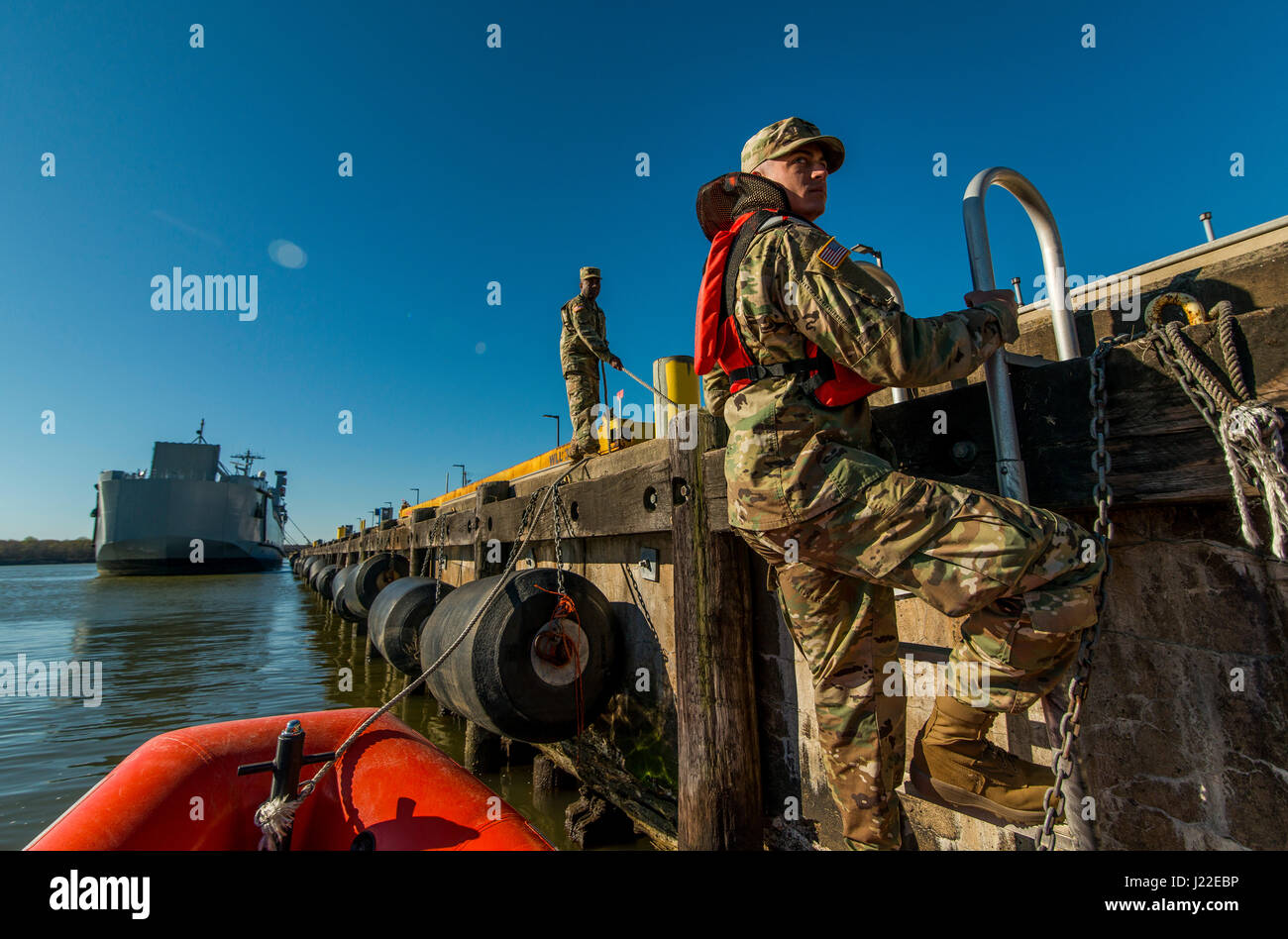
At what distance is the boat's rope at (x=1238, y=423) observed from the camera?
4.71 feet

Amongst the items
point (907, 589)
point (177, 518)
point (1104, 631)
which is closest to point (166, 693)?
point (907, 589)

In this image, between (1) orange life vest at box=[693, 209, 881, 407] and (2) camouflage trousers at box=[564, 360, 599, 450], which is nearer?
(1) orange life vest at box=[693, 209, 881, 407]

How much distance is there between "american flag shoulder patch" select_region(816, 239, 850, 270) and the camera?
1974mm

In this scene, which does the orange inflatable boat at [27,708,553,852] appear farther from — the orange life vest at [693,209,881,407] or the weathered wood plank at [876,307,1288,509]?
the weathered wood plank at [876,307,1288,509]

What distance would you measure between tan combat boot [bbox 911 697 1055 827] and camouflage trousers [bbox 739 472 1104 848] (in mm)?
109

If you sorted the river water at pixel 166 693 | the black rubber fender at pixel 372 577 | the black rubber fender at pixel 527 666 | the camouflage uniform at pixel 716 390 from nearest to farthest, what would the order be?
1. the camouflage uniform at pixel 716 390
2. the black rubber fender at pixel 527 666
3. the river water at pixel 166 693
4. the black rubber fender at pixel 372 577

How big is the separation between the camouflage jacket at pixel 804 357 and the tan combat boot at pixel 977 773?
0.82 meters

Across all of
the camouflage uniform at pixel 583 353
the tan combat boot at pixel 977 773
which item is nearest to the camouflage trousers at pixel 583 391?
the camouflage uniform at pixel 583 353

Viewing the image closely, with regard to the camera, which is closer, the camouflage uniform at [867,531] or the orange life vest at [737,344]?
the camouflage uniform at [867,531]

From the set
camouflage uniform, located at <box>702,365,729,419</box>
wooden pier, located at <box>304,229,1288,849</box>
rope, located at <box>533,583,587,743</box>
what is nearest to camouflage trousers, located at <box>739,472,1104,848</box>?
wooden pier, located at <box>304,229,1288,849</box>

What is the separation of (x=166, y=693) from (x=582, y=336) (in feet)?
27.7

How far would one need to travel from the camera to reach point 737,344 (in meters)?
2.31

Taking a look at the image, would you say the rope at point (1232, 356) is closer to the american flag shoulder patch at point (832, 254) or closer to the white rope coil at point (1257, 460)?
the white rope coil at point (1257, 460)
